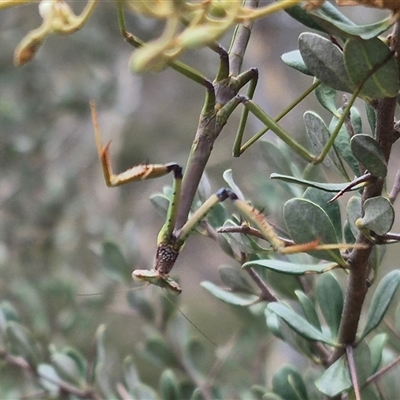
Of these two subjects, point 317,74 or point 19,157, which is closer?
point 317,74

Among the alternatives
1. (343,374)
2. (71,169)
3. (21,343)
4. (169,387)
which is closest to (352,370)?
(343,374)

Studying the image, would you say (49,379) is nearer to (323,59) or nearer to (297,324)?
(297,324)

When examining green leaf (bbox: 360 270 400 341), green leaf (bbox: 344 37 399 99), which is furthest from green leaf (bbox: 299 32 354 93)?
green leaf (bbox: 360 270 400 341)

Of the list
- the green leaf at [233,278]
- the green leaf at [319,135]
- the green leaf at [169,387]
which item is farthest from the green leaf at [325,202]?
the green leaf at [169,387]

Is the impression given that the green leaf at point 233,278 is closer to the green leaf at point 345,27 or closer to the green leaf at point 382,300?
the green leaf at point 382,300

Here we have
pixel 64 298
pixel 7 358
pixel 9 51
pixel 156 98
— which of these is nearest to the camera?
pixel 7 358

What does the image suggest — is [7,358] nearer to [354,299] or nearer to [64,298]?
[64,298]

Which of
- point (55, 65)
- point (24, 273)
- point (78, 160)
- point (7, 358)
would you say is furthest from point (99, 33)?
point (7, 358)

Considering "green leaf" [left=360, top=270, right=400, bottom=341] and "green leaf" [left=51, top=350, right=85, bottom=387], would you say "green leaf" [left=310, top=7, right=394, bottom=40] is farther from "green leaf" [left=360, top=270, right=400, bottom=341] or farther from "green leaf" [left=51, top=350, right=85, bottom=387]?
"green leaf" [left=51, top=350, right=85, bottom=387]
